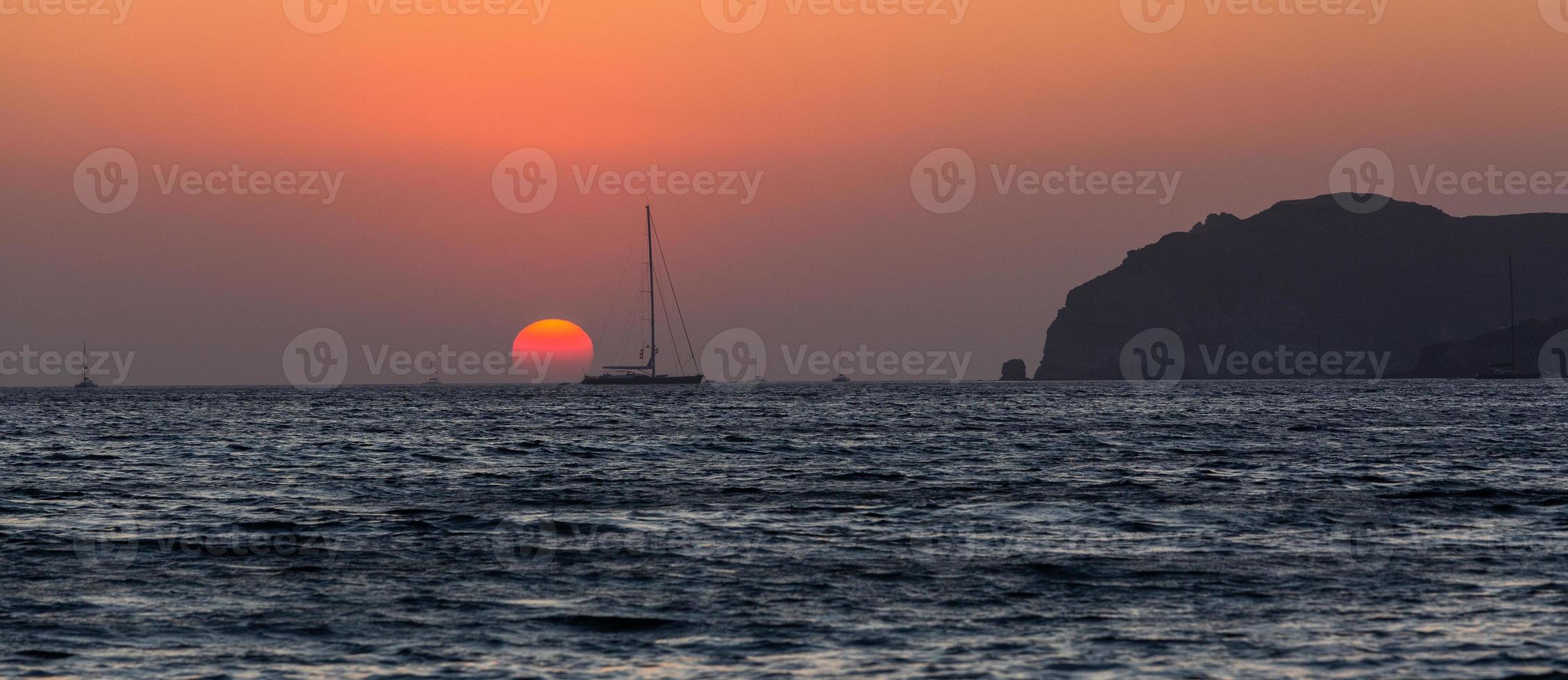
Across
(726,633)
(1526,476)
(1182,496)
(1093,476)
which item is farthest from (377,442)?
(726,633)

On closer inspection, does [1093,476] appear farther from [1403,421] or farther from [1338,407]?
[1338,407]

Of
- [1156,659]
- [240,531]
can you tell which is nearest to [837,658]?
[1156,659]

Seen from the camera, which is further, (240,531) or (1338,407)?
(1338,407)

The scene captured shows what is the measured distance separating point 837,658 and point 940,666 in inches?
43.5

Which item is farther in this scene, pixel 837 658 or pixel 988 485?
pixel 988 485

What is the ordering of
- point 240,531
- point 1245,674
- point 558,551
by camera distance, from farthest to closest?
point 240,531 → point 558,551 → point 1245,674

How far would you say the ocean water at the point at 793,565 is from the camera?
14797 mm

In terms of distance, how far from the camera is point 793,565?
2122 cm

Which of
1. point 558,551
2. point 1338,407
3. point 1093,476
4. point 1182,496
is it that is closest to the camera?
point 558,551

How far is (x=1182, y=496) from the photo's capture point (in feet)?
106

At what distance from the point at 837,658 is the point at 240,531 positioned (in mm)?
15751

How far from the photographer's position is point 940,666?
14.1 metres

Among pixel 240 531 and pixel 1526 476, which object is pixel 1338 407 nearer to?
pixel 1526 476

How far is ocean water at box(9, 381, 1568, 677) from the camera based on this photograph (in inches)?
583
